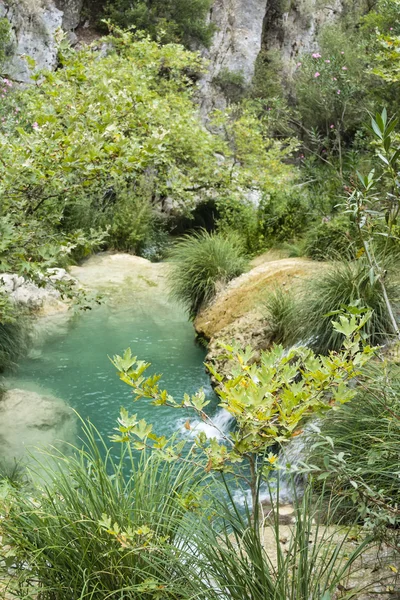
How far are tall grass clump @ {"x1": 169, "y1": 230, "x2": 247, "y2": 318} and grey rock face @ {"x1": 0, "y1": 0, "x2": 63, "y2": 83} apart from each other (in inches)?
365

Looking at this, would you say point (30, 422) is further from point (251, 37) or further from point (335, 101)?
point (251, 37)

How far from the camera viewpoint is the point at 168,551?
1.98m

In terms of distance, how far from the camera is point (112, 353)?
7180 mm

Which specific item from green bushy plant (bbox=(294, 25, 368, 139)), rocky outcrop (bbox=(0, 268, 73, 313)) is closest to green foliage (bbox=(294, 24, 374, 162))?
green bushy plant (bbox=(294, 25, 368, 139))

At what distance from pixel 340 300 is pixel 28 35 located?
13158 mm

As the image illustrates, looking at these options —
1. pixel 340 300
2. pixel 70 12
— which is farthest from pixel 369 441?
pixel 70 12

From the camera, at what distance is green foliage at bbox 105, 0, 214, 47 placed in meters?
16.4

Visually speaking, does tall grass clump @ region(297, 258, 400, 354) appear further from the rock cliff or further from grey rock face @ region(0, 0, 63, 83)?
grey rock face @ region(0, 0, 63, 83)

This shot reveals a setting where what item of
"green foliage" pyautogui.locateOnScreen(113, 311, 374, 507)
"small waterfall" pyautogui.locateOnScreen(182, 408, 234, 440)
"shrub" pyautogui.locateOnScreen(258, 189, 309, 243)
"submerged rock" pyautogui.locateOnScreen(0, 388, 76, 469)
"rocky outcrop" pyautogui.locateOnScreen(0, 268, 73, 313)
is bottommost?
"rocky outcrop" pyautogui.locateOnScreen(0, 268, 73, 313)

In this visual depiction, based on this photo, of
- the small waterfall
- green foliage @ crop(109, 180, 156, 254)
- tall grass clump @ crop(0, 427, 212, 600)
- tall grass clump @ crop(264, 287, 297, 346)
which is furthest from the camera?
green foliage @ crop(109, 180, 156, 254)

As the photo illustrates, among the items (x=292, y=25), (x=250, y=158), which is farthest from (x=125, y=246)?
(x=292, y=25)

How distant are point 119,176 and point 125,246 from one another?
8.23 m

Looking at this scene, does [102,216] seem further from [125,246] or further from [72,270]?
[72,270]

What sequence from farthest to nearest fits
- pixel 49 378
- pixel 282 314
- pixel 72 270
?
pixel 72 270 → pixel 49 378 → pixel 282 314
